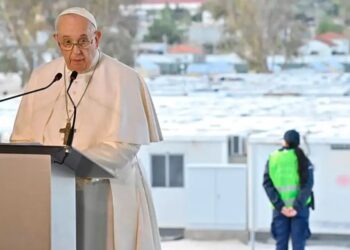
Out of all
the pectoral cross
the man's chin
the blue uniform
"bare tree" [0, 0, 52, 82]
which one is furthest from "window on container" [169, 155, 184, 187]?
the pectoral cross

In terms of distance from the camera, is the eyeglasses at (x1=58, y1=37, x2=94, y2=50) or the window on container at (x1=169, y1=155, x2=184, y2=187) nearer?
the eyeglasses at (x1=58, y1=37, x2=94, y2=50)

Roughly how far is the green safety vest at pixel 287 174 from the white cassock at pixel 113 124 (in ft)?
11.0

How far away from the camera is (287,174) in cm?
620

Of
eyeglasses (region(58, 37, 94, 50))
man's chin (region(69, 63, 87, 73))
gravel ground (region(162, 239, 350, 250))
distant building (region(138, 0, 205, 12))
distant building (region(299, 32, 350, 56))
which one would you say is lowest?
gravel ground (region(162, 239, 350, 250))

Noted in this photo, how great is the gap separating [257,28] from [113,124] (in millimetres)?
4593

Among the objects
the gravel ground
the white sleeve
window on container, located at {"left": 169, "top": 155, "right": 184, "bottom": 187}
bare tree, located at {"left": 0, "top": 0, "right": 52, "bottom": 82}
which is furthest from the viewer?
window on container, located at {"left": 169, "top": 155, "right": 184, "bottom": 187}

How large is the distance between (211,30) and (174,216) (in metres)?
1.66

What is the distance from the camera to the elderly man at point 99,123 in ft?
8.72

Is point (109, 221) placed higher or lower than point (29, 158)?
lower

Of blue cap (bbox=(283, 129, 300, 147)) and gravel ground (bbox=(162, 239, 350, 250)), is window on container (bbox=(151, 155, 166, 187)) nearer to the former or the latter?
gravel ground (bbox=(162, 239, 350, 250))

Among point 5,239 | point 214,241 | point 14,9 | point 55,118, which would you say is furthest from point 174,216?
point 5,239

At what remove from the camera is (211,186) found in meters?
7.31

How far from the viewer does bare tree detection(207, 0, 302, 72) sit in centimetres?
715

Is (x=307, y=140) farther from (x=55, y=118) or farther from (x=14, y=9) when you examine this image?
(x=55, y=118)
